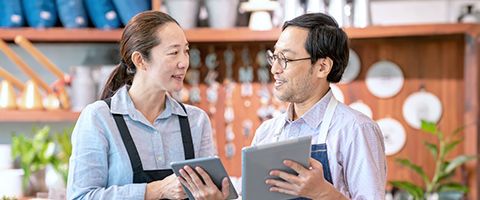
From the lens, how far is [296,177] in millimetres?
1696

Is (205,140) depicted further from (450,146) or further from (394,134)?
(394,134)

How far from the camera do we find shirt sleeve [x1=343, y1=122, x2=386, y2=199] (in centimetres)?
180

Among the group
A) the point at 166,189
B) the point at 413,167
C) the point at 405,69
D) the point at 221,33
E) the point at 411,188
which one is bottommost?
the point at 411,188

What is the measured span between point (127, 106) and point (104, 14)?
1.62 meters

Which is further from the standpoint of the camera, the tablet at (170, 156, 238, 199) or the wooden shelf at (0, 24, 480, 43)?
the wooden shelf at (0, 24, 480, 43)

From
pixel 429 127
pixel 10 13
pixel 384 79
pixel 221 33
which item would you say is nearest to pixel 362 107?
pixel 384 79

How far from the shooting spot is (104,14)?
3543mm

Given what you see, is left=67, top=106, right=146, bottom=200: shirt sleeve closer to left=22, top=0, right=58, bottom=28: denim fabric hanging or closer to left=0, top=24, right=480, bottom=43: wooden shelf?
left=0, top=24, right=480, bottom=43: wooden shelf

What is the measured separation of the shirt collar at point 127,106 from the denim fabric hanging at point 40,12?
162 centimetres

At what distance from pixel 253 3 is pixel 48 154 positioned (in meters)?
1.24

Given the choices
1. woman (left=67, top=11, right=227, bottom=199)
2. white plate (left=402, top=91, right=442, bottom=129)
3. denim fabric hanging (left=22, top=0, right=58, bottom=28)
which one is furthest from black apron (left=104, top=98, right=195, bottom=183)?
white plate (left=402, top=91, right=442, bottom=129)

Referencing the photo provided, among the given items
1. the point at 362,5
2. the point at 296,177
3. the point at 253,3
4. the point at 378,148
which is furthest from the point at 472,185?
the point at 296,177

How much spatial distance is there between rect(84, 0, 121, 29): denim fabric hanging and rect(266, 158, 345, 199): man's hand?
202 cm

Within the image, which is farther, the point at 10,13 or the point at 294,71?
the point at 10,13
